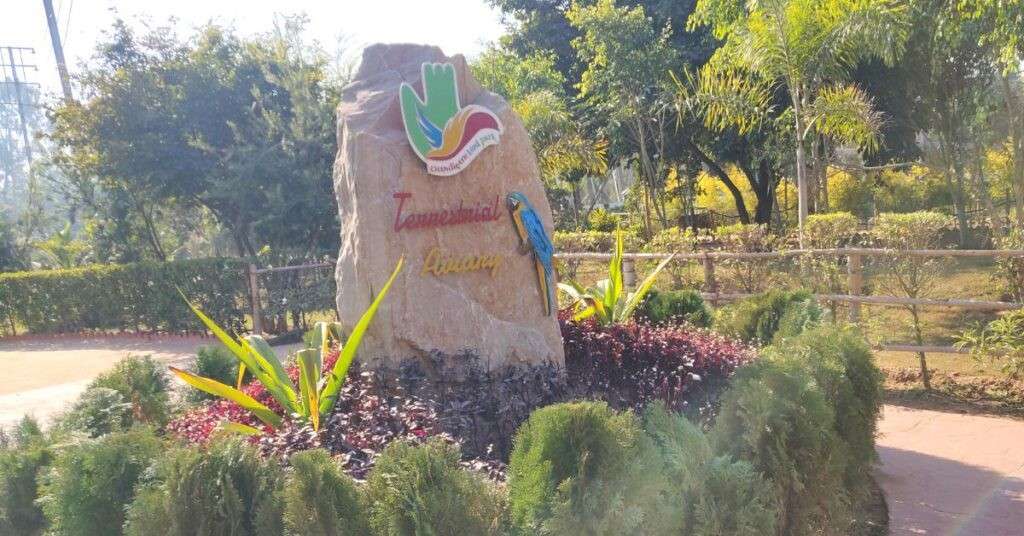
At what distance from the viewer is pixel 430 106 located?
206 inches

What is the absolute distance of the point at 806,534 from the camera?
11.0 ft

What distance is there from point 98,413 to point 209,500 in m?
1.81

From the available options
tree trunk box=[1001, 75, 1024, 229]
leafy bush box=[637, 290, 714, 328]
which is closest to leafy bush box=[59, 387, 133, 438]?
leafy bush box=[637, 290, 714, 328]

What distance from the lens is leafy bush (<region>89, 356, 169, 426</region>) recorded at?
15.5 ft

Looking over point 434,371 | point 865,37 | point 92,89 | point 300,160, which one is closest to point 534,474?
point 434,371

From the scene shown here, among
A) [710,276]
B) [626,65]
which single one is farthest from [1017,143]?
Answer: [710,276]

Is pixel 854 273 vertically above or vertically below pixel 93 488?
above

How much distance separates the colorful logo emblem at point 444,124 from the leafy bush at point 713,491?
8.71ft

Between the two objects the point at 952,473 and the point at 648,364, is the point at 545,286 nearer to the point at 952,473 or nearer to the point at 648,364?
the point at 648,364

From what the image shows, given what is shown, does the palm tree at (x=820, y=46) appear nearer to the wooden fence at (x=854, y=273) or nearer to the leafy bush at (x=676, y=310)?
the wooden fence at (x=854, y=273)

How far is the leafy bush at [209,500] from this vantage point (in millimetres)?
2781

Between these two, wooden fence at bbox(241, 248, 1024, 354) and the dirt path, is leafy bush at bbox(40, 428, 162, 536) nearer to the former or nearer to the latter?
the dirt path

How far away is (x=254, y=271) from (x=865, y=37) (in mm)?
8652

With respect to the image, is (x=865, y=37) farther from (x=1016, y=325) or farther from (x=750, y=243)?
(x=1016, y=325)
